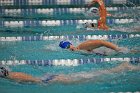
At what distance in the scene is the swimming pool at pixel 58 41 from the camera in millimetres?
4344

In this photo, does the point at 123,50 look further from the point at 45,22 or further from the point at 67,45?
the point at 45,22

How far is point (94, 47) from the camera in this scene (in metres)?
5.08

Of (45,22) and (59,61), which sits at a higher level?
(45,22)

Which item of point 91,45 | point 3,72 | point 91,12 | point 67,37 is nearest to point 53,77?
point 3,72

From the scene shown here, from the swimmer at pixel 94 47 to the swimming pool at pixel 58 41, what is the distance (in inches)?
3.4

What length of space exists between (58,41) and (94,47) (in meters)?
1.13

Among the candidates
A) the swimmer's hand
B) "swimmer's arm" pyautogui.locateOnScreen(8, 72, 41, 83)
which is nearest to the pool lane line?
the swimmer's hand

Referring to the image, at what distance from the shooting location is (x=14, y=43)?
606 cm

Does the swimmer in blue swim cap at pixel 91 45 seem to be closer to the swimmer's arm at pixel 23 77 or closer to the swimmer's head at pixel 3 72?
the swimmer's arm at pixel 23 77

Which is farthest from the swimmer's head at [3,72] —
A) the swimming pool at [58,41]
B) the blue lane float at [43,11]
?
the blue lane float at [43,11]

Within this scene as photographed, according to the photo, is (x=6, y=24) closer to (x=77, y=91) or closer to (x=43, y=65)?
(x=43, y=65)

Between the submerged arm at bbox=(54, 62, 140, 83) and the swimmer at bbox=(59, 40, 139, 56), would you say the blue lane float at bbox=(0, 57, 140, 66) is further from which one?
the submerged arm at bbox=(54, 62, 140, 83)

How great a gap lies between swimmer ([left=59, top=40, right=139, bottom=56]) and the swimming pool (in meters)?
0.09

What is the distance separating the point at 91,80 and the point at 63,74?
414 millimetres
